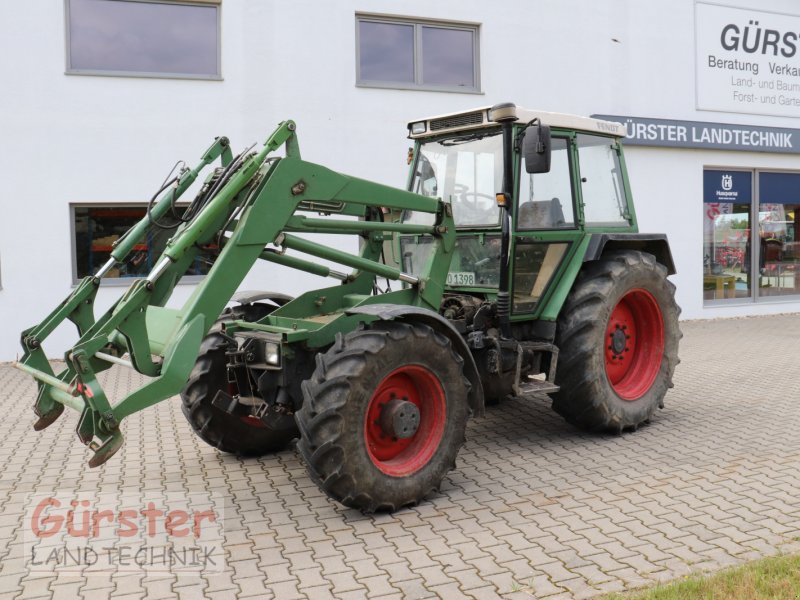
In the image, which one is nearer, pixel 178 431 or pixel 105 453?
pixel 105 453

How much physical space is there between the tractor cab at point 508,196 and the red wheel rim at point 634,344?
70 cm

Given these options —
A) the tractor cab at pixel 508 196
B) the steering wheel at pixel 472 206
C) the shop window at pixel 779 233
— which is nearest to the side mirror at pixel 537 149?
the tractor cab at pixel 508 196

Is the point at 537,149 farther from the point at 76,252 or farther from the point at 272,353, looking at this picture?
the point at 76,252

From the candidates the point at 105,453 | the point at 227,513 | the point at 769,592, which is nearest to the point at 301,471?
the point at 227,513

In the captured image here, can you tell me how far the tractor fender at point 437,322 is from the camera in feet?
15.0

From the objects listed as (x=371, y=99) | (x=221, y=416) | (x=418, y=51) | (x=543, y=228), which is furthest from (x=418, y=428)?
(x=418, y=51)

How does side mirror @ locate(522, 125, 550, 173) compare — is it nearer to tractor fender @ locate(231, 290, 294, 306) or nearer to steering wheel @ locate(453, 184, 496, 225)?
steering wheel @ locate(453, 184, 496, 225)

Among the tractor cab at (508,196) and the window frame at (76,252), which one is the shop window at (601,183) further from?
the window frame at (76,252)

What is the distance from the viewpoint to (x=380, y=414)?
15.2ft

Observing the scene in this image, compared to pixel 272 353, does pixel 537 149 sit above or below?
above

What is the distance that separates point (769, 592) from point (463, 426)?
6.35ft

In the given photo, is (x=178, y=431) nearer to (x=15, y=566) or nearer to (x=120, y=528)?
(x=120, y=528)

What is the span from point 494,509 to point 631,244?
298 centimetres

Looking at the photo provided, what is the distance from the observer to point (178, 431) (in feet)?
22.1
